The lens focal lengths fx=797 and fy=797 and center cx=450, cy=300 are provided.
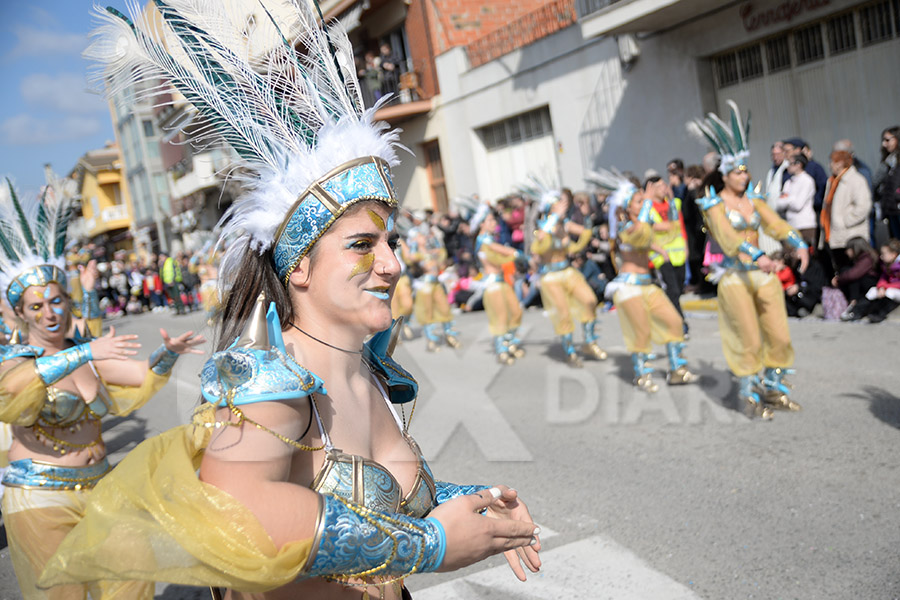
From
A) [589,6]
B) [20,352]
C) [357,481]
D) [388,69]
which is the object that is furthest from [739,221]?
[388,69]

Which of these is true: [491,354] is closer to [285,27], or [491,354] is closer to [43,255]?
[43,255]

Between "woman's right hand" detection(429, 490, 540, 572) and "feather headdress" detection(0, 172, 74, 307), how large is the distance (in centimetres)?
293

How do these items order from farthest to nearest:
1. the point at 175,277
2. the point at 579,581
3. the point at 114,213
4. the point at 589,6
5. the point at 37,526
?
1. the point at 114,213
2. the point at 175,277
3. the point at 589,6
4. the point at 579,581
5. the point at 37,526

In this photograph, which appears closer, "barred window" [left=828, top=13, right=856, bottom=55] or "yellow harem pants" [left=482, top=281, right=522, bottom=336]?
"yellow harem pants" [left=482, top=281, right=522, bottom=336]

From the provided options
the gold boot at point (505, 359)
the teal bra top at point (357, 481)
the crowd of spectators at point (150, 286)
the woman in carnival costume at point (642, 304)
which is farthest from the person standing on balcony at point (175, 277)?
the teal bra top at point (357, 481)

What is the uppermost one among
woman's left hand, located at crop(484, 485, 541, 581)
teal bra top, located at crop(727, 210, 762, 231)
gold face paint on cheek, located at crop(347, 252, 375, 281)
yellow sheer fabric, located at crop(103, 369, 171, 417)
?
gold face paint on cheek, located at crop(347, 252, 375, 281)

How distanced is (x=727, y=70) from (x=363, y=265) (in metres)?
12.8

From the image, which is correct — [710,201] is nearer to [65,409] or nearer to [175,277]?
[65,409]

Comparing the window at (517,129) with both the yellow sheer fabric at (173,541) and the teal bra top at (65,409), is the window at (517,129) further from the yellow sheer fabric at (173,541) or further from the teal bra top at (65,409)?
the yellow sheer fabric at (173,541)

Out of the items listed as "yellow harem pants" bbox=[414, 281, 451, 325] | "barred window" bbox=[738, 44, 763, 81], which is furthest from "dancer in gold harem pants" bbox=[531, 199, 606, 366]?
"barred window" bbox=[738, 44, 763, 81]

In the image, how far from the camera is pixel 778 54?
12164 millimetres

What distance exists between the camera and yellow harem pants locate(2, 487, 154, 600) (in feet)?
10.6

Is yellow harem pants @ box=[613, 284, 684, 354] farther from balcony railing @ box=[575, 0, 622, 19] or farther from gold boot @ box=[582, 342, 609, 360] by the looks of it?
balcony railing @ box=[575, 0, 622, 19]

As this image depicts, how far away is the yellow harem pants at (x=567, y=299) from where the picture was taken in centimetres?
898
